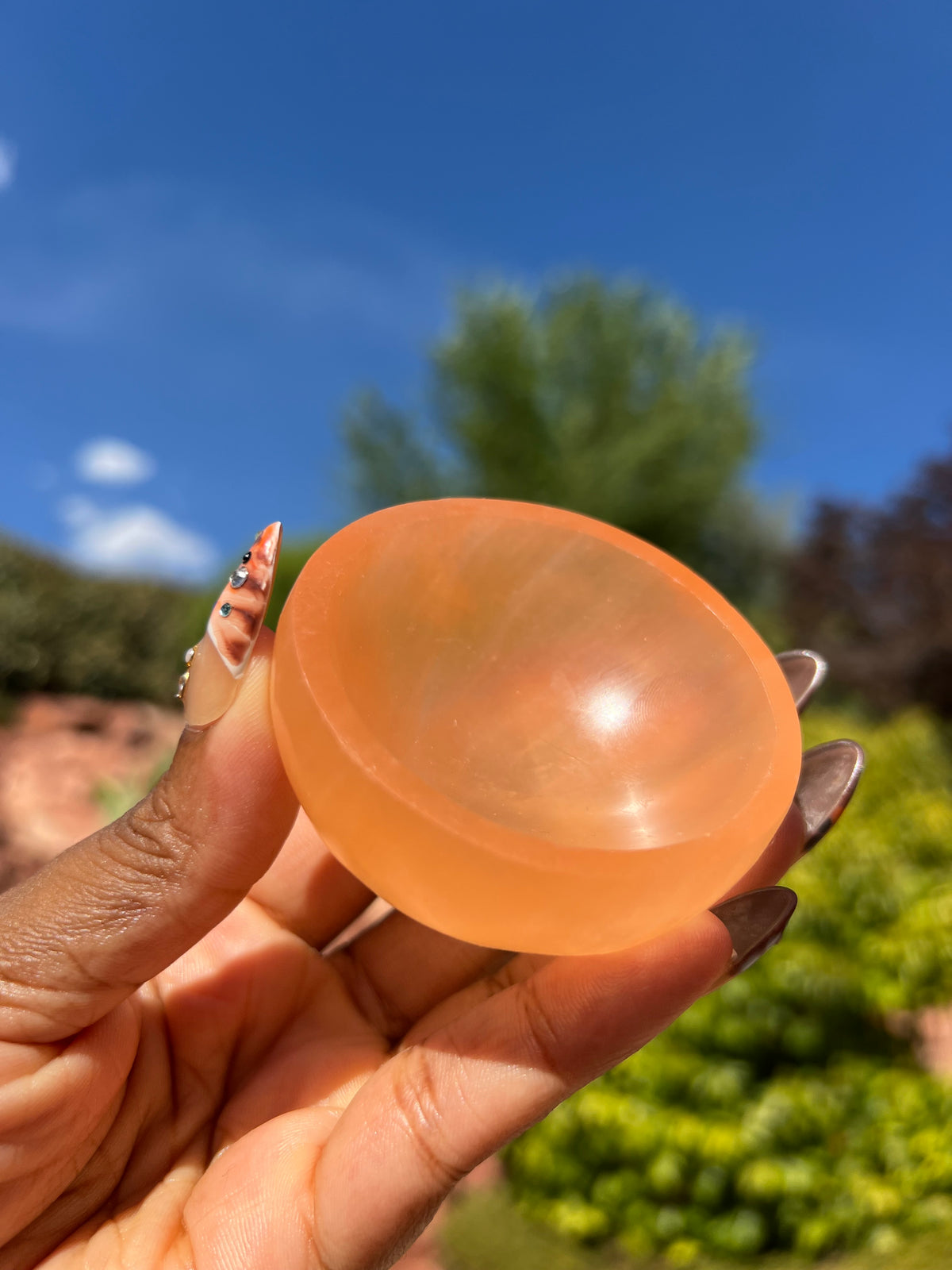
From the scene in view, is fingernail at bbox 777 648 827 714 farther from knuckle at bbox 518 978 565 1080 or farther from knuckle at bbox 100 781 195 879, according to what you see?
knuckle at bbox 100 781 195 879

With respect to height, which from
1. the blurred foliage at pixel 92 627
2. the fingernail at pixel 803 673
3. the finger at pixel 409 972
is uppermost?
the blurred foliage at pixel 92 627

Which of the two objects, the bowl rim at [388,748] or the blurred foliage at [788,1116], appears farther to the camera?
the blurred foliage at [788,1116]

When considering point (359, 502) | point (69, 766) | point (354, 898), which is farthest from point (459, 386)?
point (354, 898)

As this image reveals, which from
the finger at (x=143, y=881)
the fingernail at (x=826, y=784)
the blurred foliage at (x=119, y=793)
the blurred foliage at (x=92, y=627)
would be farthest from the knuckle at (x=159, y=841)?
the blurred foliage at (x=92, y=627)

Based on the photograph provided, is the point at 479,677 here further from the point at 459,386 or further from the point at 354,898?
the point at 459,386

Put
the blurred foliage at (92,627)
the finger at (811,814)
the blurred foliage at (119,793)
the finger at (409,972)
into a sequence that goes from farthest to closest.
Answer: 1. the blurred foliage at (92,627)
2. the blurred foliage at (119,793)
3. the finger at (409,972)
4. the finger at (811,814)

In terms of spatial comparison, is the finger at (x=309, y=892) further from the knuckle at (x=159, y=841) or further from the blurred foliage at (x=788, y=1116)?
the blurred foliage at (x=788, y=1116)
